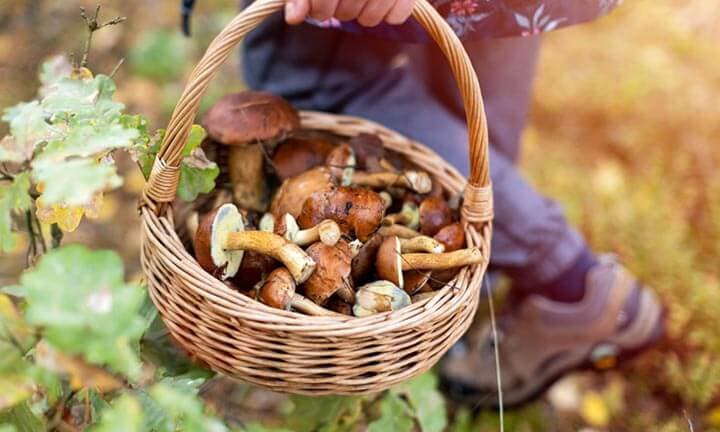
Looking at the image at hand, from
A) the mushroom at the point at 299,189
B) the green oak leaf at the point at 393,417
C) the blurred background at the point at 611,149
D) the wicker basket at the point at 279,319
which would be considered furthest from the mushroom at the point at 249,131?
the blurred background at the point at 611,149

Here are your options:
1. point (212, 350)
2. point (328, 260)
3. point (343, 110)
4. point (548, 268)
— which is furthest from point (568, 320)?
point (212, 350)

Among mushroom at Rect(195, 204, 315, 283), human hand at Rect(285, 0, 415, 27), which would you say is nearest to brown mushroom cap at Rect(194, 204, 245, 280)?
mushroom at Rect(195, 204, 315, 283)

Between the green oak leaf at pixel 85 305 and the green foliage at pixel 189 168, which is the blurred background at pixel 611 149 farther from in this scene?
the green oak leaf at pixel 85 305

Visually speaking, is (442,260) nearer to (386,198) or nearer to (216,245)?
(386,198)

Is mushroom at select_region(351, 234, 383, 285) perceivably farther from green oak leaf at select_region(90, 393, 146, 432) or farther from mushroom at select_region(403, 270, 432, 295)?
green oak leaf at select_region(90, 393, 146, 432)

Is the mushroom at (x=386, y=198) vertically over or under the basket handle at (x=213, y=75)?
under

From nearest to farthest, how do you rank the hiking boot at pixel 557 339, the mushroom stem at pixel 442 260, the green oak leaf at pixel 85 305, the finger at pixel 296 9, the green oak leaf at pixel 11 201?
1. the green oak leaf at pixel 85 305
2. the green oak leaf at pixel 11 201
3. the finger at pixel 296 9
4. the mushroom stem at pixel 442 260
5. the hiking boot at pixel 557 339

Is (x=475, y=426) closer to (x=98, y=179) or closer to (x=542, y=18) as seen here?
(x=542, y=18)
